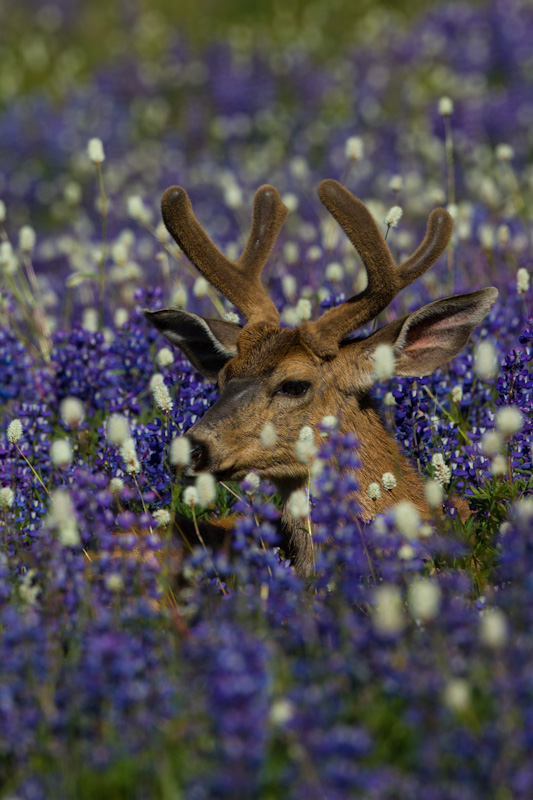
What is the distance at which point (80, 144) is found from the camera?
606 inches

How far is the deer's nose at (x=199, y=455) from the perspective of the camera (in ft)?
15.1

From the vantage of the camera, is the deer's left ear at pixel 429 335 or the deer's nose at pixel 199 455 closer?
the deer's nose at pixel 199 455

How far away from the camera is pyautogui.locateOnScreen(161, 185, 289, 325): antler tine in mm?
5398

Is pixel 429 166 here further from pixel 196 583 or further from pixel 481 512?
pixel 196 583

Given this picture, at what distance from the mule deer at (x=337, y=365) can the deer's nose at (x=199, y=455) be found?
78mm

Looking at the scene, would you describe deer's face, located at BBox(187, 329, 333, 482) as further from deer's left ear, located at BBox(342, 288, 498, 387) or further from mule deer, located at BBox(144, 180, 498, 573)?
deer's left ear, located at BBox(342, 288, 498, 387)

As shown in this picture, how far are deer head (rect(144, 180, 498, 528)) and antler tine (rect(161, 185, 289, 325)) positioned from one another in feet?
0.09

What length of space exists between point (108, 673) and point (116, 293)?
22.1 ft

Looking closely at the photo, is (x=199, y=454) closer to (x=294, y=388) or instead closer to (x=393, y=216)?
(x=294, y=388)

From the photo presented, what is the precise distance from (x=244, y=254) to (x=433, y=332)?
1.18 metres

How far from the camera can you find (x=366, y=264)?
4.99m

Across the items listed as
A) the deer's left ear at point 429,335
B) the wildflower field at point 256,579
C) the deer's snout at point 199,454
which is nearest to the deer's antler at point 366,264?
the deer's left ear at point 429,335

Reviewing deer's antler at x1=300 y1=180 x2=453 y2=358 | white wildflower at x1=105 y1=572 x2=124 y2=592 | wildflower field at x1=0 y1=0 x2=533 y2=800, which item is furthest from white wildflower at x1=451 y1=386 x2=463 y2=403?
white wildflower at x1=105 y1=572 x2=124 y2=592

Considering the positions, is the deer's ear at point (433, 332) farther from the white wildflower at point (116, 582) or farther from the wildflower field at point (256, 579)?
the white wildflower at point (116, 582)
